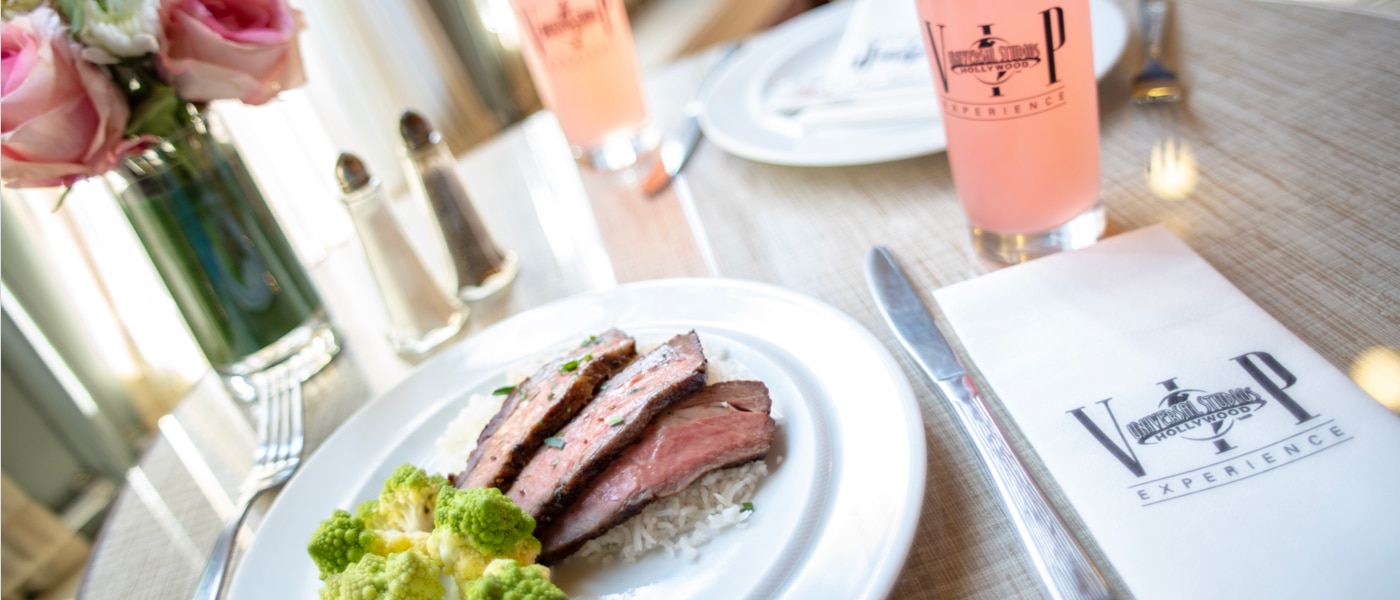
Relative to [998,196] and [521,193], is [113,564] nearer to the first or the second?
[521,193]

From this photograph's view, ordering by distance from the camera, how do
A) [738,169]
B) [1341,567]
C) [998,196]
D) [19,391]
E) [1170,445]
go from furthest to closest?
[19,391]
[738,169]
[998,196]
[1170,445]
[1341,567]

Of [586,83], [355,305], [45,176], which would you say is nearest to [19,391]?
[355,305]

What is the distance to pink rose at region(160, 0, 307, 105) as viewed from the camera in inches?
42.4

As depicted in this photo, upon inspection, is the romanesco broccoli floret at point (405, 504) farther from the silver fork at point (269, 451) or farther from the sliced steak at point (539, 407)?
the silver fork at point (269, 451)

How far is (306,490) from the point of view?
0.95m

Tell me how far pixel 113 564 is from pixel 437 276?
0.59 metres

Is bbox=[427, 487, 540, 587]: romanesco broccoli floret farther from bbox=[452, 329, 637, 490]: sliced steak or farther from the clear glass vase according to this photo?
the clear glass vase

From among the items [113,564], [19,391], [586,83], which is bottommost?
[19,391]

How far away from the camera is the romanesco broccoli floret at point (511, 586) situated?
26.5 inches

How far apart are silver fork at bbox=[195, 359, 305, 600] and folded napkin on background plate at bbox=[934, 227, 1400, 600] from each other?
76 centimetres

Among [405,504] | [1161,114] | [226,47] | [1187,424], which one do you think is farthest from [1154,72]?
[226,47]

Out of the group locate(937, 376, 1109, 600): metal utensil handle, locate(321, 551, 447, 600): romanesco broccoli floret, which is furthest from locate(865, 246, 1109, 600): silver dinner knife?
locate(321, 551, 447, 600): romanesco broccoli floret

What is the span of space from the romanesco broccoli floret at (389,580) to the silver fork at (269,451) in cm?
24

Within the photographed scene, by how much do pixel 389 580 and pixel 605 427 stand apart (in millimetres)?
228
